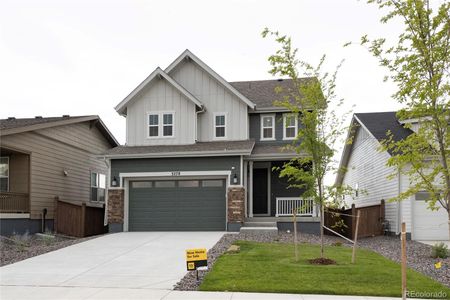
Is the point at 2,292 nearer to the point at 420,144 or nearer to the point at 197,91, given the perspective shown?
the point at 420,144

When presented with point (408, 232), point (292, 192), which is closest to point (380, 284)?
point (408, 232)

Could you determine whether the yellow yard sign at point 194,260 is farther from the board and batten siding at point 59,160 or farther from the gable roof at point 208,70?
the gable roof at point 208,70

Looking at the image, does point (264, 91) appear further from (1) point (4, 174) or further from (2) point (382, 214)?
(1) point (4, 174)

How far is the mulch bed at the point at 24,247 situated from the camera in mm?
13002

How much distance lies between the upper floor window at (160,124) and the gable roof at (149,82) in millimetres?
1185

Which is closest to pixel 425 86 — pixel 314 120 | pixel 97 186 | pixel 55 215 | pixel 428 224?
pixel 314 120

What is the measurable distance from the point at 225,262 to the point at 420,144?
541 cm

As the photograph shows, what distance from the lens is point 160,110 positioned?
801 inches

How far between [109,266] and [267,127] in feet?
38.4

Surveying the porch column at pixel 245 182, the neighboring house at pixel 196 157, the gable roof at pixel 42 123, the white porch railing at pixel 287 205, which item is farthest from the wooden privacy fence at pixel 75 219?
the white porch railing at pixel 287 205

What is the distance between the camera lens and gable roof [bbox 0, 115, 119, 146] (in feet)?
56.0

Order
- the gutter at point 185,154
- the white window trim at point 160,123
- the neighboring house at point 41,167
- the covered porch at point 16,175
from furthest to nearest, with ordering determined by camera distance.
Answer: the white window trim at point 160,123
the covered porch at point 16,175
the gutter at point 185,154
the neighboring house at point 41,167

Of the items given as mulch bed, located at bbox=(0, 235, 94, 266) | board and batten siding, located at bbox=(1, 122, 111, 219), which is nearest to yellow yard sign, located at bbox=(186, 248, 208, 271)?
mulch bed, located at bbox=(0, 235, 94, 266)

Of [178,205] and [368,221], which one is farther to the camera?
[178,205]
